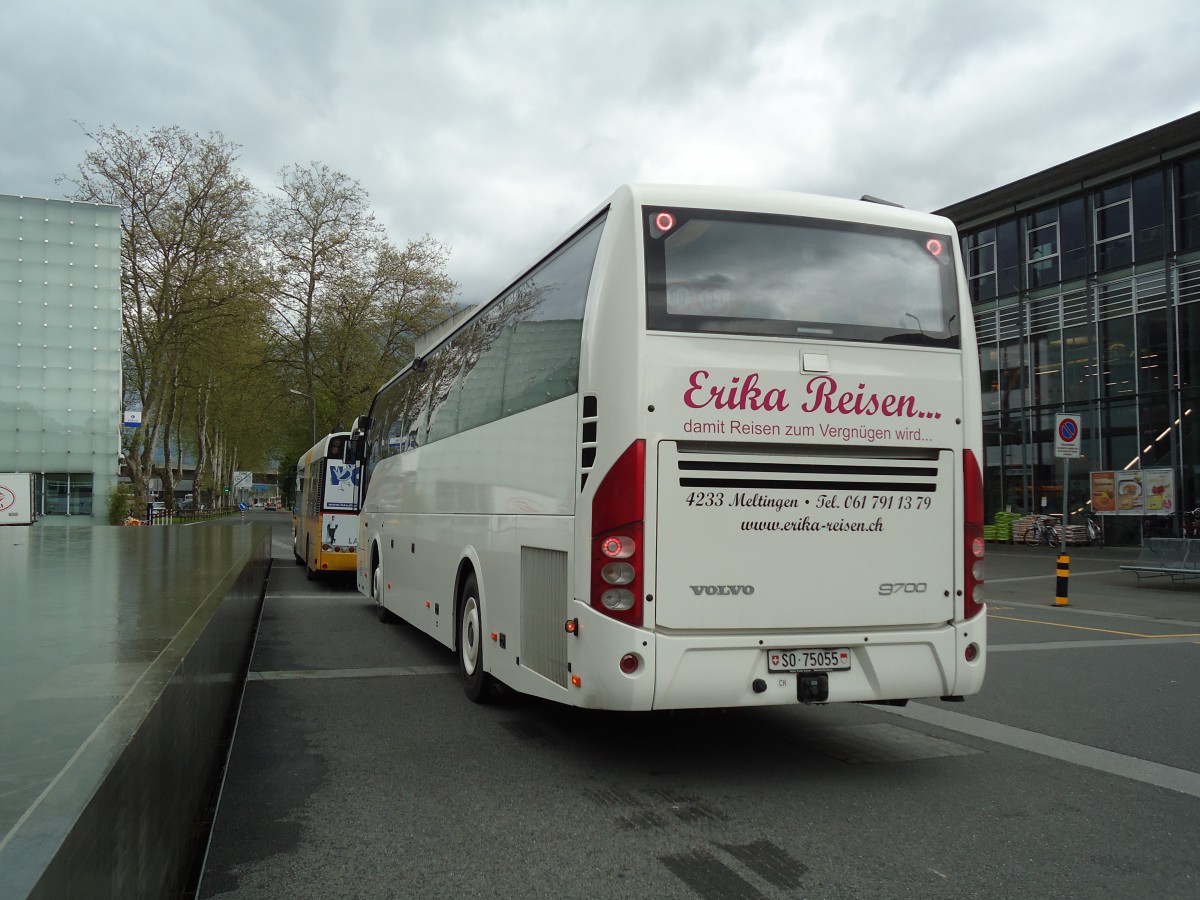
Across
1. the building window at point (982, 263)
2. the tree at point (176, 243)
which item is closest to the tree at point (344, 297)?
the tree at point (176, 243)

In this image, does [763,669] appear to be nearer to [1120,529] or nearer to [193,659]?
[193,659]

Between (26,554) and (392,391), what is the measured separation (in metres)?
7.10

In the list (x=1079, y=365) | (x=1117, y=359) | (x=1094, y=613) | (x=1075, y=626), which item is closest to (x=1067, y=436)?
(x=1094, y=613)

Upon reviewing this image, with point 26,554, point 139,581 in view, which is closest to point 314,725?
point 139,581

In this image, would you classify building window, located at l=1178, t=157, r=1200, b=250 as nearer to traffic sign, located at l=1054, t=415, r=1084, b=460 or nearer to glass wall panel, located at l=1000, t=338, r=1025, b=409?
glass wall panel, located at l=1000, t=338, r=1025, b=409

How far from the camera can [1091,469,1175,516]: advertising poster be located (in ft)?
83.6

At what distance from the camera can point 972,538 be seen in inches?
233

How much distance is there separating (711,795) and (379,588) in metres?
8.39

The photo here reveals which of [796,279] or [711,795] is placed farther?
[796,279]

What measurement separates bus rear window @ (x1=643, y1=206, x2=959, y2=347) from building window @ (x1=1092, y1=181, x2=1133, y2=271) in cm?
2751

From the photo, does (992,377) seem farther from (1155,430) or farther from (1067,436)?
(1067,436)

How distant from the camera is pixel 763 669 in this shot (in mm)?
5434

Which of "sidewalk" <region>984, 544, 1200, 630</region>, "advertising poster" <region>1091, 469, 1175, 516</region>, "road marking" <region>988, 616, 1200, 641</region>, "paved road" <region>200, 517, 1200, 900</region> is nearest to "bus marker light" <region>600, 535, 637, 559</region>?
"paved road" <region>200, 517, 1200, 900</region>

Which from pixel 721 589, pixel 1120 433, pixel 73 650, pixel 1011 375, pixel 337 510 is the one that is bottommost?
pixel 73 650
